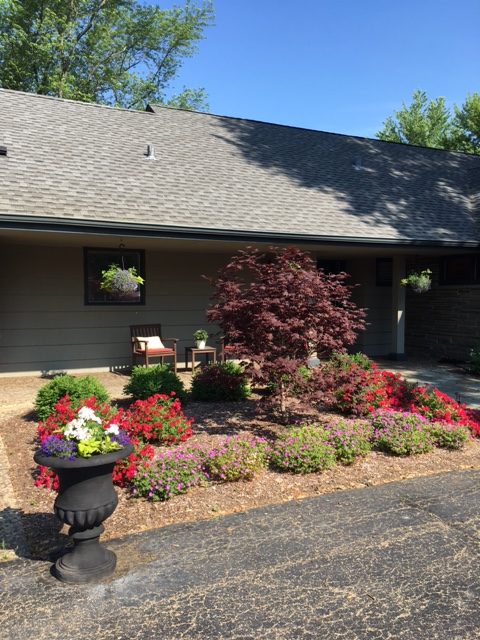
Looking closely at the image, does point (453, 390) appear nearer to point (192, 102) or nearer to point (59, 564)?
point (59, 564)

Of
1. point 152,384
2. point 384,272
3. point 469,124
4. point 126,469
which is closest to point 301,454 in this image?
point 126,469

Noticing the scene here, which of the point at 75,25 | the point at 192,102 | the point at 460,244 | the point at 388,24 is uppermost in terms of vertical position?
the point at 75,25

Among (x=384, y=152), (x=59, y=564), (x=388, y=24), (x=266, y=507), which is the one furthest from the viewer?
(x=384, y=152)

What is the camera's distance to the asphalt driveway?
8.66 feet

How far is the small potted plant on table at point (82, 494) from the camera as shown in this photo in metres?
3.11

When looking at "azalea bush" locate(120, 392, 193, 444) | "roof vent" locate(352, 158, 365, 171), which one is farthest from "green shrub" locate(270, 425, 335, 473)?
"roof vent" locate(352, 158, 365, 171)

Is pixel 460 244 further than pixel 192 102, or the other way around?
pixel 192 102

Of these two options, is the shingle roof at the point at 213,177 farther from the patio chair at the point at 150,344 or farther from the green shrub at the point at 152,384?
the green shrub at the point at 152,384

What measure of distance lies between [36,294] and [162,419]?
18.7 ft

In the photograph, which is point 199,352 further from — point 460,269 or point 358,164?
point 358,164

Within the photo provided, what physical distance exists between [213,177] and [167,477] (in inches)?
320

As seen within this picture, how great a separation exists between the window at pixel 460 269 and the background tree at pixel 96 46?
59.6ft

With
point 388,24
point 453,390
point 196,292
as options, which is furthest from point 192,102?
point 453,390

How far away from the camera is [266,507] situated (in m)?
4.19
